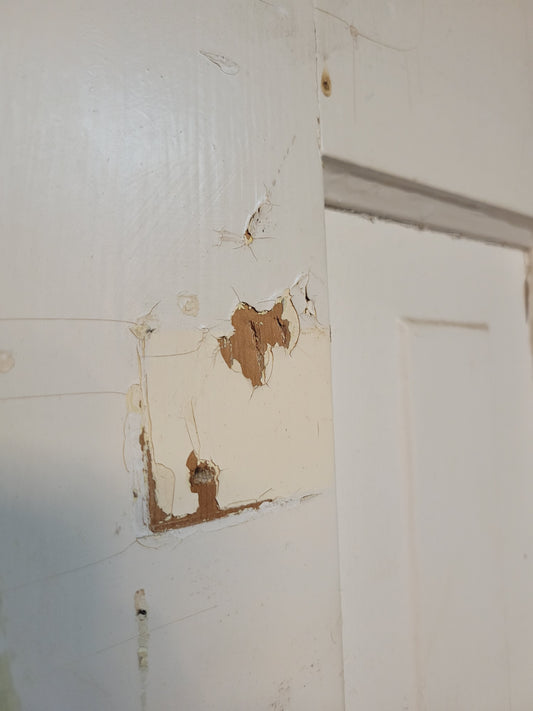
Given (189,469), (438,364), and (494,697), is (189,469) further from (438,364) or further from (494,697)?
(494,697)

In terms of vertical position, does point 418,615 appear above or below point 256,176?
below

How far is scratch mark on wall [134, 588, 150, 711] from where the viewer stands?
0.33 metres

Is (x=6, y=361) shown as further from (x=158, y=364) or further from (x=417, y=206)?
(x=417, y=206)

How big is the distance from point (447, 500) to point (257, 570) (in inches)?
14.3

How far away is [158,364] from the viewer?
0.35m

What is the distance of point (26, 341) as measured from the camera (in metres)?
0.31

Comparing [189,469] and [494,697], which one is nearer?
[189,469]

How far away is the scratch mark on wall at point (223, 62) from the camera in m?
0.40

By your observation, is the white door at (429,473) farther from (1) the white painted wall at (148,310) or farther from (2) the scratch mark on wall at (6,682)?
(2) the scratch mark on wall at (6,682)

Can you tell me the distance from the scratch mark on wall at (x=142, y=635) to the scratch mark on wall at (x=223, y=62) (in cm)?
45

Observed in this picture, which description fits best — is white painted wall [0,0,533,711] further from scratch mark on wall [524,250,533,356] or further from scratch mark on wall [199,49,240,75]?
scratch mark on wall [524,250,533,356]

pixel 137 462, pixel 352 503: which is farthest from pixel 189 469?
pixel 352 503

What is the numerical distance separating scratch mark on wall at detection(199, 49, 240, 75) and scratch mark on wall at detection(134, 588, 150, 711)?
17.7 inches

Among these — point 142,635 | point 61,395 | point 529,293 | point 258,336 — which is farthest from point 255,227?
point 529,293
